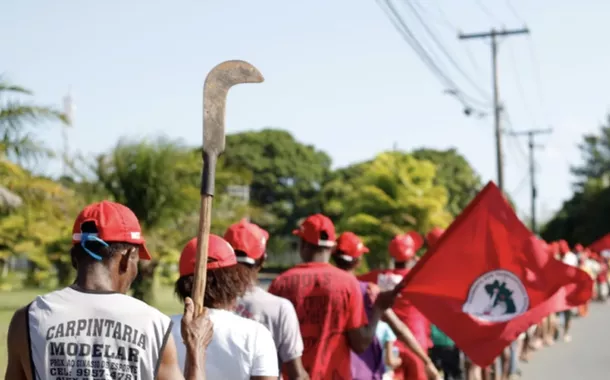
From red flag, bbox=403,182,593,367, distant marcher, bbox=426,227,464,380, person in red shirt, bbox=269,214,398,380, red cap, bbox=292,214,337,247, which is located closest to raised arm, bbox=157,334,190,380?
person in red shirt, bbox=269,214,398,380

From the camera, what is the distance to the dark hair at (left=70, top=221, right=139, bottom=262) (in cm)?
342

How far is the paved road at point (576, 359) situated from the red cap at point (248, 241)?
9.37m

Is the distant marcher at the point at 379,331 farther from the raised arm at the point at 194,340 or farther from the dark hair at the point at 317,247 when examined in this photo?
the raised arm at the point at 194,340

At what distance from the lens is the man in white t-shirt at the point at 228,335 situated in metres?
4.15

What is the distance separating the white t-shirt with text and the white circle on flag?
3.60m

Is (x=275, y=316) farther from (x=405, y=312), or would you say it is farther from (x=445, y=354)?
(x=445, y=354)

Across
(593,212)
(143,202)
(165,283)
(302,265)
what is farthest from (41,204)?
(593,212)

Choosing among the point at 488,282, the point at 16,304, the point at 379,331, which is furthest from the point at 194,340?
the point at 16,304

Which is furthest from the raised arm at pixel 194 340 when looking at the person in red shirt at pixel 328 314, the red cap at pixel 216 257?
the person in red shirt at pixel 328 314

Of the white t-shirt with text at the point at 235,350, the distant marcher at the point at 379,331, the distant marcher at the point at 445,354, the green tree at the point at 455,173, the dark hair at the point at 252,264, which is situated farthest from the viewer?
the green tree at the point at 455,173

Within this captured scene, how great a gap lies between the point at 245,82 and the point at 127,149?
1862cm

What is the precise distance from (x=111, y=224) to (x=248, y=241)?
1.65 meters

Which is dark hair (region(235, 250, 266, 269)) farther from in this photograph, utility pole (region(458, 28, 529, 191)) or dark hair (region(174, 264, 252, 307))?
utility pole (region(458, 28, 529, 191))

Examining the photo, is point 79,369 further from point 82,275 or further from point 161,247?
point 161,247
